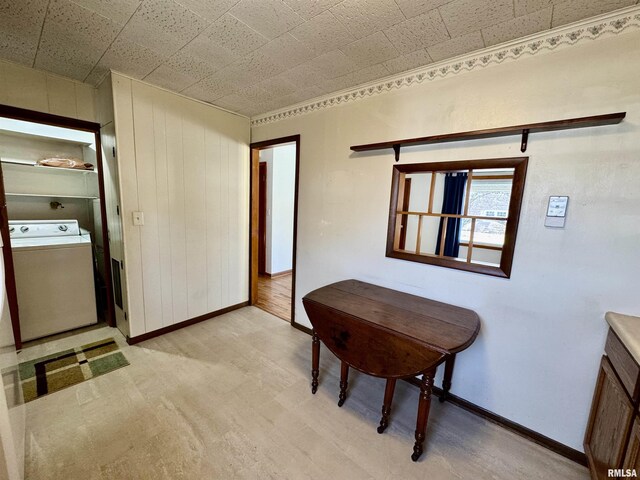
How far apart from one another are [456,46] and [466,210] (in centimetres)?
100

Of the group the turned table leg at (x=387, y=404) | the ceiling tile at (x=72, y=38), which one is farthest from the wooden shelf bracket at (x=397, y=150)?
the ceiling tile at (x=72, y=38)

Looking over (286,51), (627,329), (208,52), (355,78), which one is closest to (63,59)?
(208,52)

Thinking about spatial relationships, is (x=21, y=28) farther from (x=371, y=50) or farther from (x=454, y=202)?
(x=454, y=202)

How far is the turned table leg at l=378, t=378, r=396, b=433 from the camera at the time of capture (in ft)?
4.98

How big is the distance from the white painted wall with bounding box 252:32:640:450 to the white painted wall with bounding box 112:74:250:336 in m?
1.64

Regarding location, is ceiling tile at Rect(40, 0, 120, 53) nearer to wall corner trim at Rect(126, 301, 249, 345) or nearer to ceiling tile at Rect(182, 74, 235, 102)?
ceiling tile at Rect(182, 74, 235, 102)

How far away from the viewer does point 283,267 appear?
4.98 meters

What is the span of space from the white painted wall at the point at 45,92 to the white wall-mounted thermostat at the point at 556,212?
3.60 metres

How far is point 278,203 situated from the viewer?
470 cm

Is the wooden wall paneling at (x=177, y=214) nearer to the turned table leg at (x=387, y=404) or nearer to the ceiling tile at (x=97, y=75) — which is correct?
the ceiling tile at (x=97, y=75)

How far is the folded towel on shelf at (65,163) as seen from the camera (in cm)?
269

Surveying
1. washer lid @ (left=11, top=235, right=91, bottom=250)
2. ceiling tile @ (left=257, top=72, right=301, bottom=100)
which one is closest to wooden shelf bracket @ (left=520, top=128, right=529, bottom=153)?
ceiling tile @ (left=257, top=72, right=301, bottom=100)

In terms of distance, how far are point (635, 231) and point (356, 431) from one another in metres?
1.82

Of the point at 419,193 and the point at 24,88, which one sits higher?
the point at 24,88
